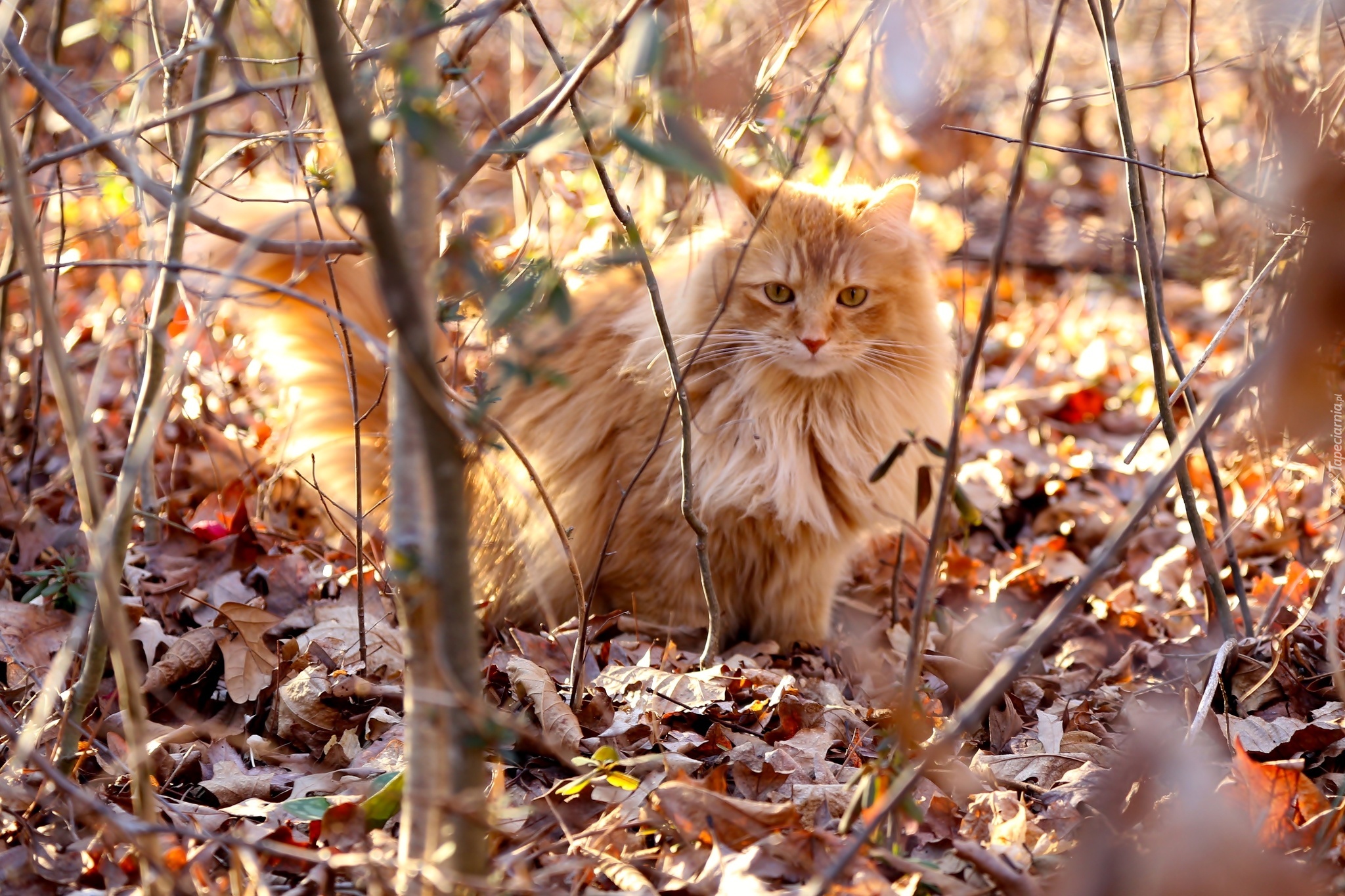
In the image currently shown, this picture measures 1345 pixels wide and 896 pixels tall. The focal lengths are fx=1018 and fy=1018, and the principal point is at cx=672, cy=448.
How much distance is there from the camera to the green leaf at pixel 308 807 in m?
1.60

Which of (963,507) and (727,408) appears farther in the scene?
(727,408)

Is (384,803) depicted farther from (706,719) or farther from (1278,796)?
(1278,796)

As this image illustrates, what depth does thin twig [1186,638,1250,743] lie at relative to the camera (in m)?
1.82

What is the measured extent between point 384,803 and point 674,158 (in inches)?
42.2

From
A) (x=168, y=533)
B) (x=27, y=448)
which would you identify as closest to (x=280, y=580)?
(x=168, y=533)

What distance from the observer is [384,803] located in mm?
1568

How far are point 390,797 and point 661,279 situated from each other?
6.16ft

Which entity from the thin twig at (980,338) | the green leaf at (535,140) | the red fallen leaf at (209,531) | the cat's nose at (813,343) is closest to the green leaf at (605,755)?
the thin twig at (980,338)

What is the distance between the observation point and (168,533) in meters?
2.76

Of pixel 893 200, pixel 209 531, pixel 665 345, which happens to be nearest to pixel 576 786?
pixel 665 345

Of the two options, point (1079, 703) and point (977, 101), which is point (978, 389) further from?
point (977, 101)

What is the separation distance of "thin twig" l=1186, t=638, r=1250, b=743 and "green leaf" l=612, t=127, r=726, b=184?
134cm

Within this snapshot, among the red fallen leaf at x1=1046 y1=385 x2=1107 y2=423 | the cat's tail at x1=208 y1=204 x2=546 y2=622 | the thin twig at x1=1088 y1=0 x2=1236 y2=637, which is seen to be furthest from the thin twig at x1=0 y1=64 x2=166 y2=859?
the red fallen leaf at x1=1046 y1=385 x2=1107 y2=423

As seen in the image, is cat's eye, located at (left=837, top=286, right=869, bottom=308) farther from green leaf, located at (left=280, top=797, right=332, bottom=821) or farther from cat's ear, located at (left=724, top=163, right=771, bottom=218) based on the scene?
green leaf, located at (left=280, top=797, right=332, bottom=821)
